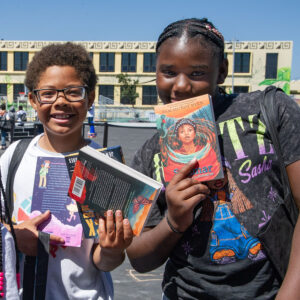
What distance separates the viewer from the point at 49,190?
174 centimetres

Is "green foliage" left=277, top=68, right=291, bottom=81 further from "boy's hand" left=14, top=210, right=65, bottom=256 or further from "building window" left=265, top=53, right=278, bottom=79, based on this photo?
"boy's hand" left=14, top=210, right=65, bottom=256

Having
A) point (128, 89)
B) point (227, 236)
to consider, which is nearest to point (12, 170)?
point (227, 236)

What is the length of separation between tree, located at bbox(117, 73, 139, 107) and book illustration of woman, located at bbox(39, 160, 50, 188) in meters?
47.8

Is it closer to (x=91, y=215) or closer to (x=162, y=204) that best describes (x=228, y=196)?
(x=162, y=204)

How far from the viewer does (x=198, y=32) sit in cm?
144

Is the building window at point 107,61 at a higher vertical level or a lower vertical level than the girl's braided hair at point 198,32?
higher

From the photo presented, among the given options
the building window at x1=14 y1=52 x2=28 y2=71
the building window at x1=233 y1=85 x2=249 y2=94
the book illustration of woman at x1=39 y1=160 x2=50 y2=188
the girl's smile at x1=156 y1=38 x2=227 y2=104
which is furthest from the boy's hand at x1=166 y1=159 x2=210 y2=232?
the building window at x1=14 y1=52 x2=28 y2=71

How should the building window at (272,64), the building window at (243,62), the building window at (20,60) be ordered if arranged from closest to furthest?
the building window at (272,64) < the building window at (243,62) < the building window at (20,60)

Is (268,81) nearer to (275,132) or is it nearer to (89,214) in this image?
(275,132)

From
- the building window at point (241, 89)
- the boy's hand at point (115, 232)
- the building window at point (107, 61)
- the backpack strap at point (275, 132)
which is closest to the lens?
the backpack strap at point (275, 132)

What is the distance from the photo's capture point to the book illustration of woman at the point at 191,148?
136cm

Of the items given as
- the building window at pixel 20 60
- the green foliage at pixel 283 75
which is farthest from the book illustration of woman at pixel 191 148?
the building window at pixel 20 60

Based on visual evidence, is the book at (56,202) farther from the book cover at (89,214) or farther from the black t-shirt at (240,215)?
the black t-shirt at (240,215)

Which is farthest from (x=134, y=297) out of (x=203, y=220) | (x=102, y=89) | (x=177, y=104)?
(x=102, y=89)
